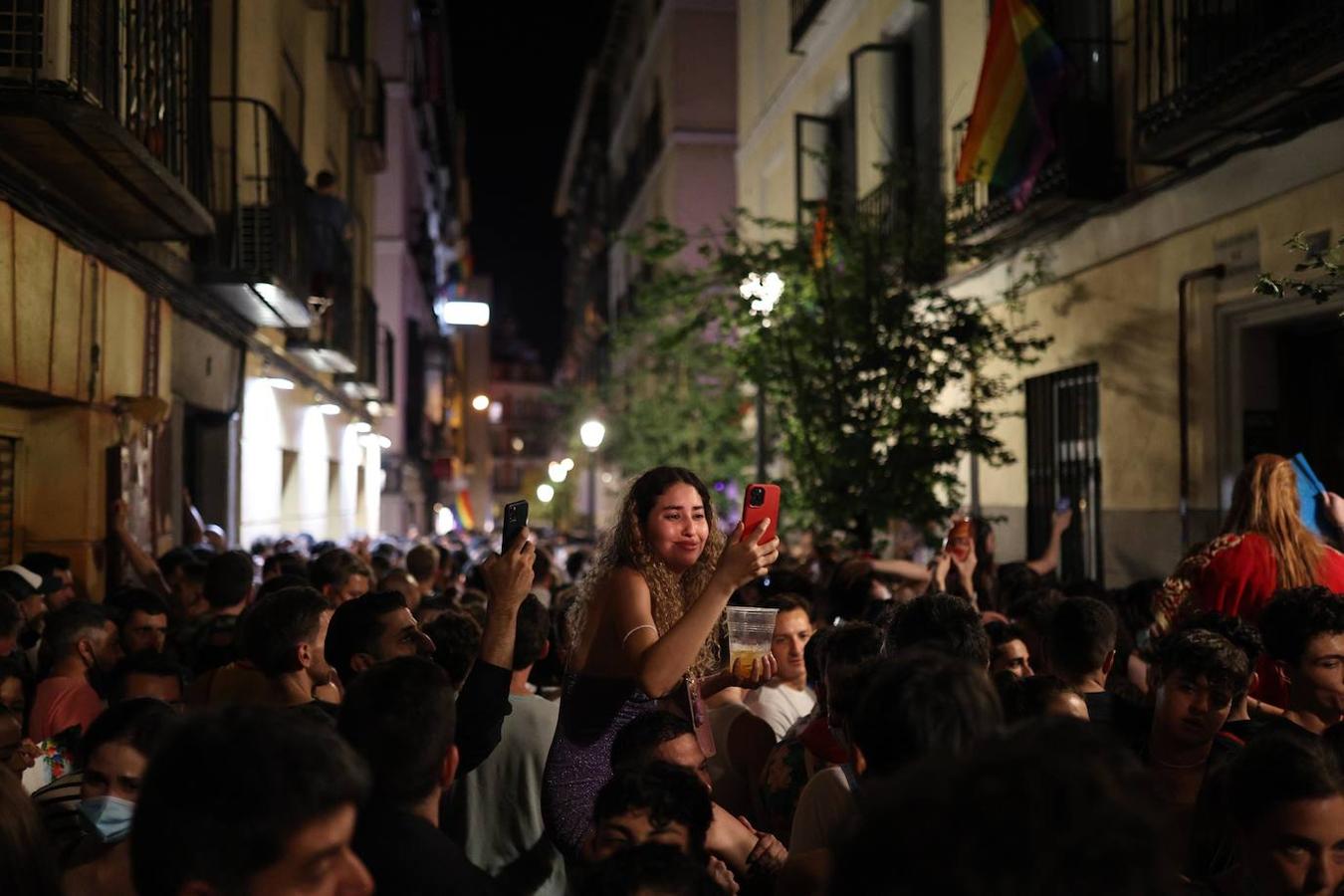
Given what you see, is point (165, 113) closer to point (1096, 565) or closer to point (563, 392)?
point (1096, 565)

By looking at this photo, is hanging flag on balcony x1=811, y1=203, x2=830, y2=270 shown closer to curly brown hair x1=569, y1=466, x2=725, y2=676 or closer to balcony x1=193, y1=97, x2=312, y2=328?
balcony x1=193, y1=97, x2=312, y2=328

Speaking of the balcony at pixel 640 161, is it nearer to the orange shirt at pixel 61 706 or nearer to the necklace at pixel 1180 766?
the orange shirt at pixel 61 706

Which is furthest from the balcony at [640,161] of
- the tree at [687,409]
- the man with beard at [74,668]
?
the man with beard at [74,668]

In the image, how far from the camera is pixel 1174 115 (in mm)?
10125

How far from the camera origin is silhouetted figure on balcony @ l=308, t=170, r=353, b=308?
60.8 feet

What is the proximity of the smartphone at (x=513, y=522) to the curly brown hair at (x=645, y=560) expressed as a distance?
402mm

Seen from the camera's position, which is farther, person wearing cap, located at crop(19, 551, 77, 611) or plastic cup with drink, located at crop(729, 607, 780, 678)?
person wearing cap, located at crop(19, 551, 77, 611)

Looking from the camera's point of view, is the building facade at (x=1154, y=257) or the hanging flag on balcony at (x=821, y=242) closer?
the building facade at (x=1154, y=257)

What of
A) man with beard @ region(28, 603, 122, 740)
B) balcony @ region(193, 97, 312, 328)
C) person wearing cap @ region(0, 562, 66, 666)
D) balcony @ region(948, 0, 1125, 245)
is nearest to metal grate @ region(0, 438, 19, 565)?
person wearing cap @ region(0, 562, 66, 666)

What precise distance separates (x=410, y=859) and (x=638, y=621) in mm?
1491

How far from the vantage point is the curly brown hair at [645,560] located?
4.27 meters

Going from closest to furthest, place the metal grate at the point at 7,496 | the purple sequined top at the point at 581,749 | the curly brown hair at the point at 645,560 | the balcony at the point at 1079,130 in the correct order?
the purple sequined top at the point at 581,749, the curly brown hair at the point at 645,560, the metal grate at the point at 7,496, the balcony at the point at 1079,130

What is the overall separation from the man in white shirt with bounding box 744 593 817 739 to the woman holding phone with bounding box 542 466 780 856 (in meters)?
1.35

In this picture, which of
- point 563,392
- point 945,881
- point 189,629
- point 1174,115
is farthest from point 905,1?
point 563,392
